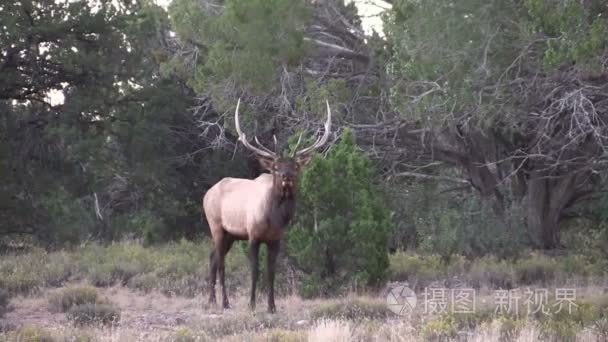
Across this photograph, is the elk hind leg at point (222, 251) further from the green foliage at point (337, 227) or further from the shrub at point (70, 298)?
the shrub at point (70, 298)

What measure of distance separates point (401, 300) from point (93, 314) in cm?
401

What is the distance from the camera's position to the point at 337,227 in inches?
549

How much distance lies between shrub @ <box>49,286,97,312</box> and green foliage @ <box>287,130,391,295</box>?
3.04 meters

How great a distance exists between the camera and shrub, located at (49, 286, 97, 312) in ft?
43.8

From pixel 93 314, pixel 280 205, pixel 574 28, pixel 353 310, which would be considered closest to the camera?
pixel 574 28

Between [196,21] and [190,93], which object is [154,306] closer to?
[196,21]

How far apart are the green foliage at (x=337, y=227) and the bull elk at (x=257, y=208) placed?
0.94 meters

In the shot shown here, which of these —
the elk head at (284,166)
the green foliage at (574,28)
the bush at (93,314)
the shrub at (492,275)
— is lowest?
the bush at (93,314)

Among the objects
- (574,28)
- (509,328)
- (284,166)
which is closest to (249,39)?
(284,166)

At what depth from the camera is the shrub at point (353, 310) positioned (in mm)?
11422

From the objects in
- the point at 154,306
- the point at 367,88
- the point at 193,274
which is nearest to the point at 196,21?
the point at 367,88

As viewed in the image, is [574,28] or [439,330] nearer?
[439,330]

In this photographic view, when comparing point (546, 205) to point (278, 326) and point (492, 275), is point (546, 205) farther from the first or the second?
point (278, 326)

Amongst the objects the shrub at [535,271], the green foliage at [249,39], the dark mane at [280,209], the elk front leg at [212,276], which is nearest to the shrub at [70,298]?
the elk front leg at [212,276]
